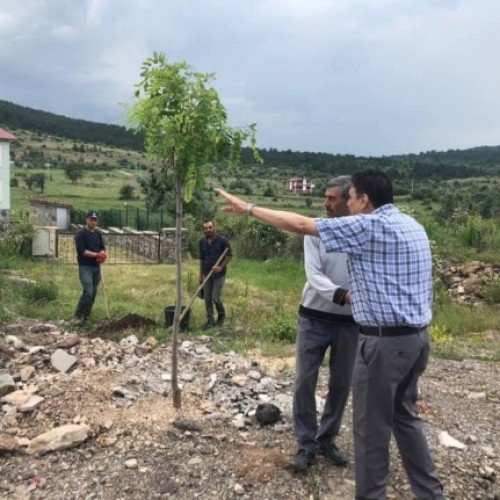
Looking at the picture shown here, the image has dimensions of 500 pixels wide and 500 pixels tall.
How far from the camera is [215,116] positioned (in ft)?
14.1

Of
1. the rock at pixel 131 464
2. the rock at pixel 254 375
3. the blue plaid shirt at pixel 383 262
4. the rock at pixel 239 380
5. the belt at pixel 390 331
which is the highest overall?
the blue plaid shirt at pixel 383 262

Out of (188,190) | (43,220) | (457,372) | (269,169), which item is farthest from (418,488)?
(269,169)

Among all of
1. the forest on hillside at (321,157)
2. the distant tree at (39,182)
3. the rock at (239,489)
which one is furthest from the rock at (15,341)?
the forest on hillside at (321,157)

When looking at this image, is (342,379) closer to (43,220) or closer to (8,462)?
(8,462)

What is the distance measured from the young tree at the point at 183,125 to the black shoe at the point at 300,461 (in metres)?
1.77

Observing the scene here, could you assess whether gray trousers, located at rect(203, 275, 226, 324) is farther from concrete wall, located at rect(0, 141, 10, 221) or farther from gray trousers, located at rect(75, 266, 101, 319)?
concrete wall, located at rect(0, 141, 10, 221)

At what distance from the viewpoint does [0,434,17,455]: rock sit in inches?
158

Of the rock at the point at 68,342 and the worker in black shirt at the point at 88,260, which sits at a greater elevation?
the worker in black shirt at the point at 88,260

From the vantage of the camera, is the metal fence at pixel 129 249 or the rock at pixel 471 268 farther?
the metal fence at pixel 129 249

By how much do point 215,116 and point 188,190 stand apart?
594 mm

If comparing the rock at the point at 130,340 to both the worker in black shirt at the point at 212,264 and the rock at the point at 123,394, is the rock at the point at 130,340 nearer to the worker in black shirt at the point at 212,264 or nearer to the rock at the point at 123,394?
the worker in black shirt at the point at 212,264

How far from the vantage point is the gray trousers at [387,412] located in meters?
2.98

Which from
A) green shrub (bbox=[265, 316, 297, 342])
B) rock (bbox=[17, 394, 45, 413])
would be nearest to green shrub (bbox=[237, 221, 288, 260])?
green shrub (bbox=[265, 316, 297, 342])

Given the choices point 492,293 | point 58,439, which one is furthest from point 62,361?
point 492,293
